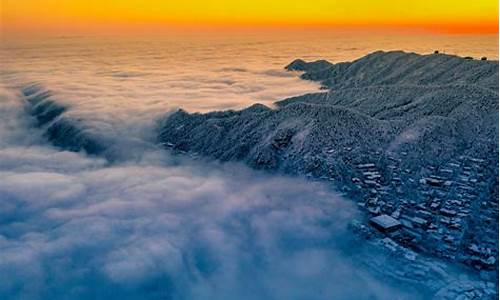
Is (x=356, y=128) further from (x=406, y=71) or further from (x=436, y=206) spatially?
(x=406, y=71)

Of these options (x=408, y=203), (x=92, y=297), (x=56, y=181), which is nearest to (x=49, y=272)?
(x=92, y=297)

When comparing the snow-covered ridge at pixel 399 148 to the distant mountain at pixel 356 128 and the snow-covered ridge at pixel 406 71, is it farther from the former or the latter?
the snow-covered ridge at pixel 406 71

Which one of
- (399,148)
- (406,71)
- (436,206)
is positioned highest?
(406,71)

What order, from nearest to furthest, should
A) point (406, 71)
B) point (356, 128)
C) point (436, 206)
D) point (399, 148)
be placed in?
point (436, 206)
point (399, 148)
point (356, 128)
point (406, 71)

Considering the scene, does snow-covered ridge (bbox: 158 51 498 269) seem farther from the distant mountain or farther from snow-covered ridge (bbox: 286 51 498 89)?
snow-covered ridge (bbox: 286 51 498 89)

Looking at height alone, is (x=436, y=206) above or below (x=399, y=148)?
below

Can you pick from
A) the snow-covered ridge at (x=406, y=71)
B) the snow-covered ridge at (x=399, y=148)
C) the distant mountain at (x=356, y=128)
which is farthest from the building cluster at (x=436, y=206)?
the snow-covered ridge at (x=406, y=71)

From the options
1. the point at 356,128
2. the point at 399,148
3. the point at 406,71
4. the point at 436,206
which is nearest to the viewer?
the point at 436,206

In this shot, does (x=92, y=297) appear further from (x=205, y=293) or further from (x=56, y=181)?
(x=56, y=181)

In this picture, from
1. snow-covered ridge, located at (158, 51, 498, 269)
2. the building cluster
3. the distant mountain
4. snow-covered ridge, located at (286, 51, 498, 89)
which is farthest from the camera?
snow-covered ridge, located at (286, 51, 498, 89)

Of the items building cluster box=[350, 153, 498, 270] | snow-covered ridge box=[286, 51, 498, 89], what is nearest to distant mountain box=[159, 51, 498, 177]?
building cluster box=[350, 153, 498, 270]

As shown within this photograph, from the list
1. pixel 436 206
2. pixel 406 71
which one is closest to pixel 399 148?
pixel 436 206
